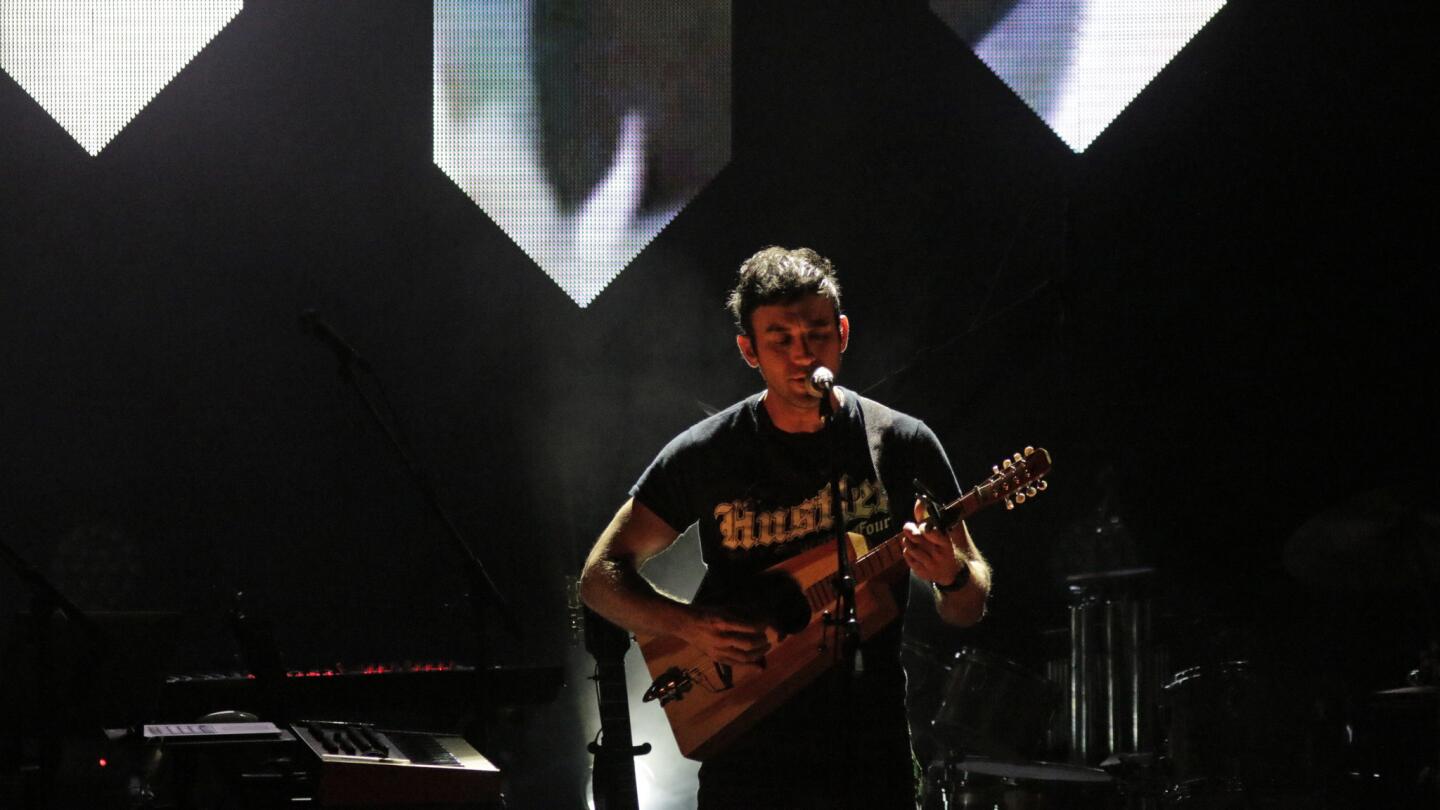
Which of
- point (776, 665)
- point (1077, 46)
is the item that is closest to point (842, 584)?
point (776, 665)

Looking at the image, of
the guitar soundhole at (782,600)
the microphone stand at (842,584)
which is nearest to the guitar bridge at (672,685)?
the guitar soundhole at (782,600)

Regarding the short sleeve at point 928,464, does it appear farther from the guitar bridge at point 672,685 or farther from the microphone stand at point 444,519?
the microphone stand at point 444,519

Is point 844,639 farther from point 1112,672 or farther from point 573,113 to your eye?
point 573,113

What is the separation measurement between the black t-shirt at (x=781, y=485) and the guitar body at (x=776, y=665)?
4 centimetres

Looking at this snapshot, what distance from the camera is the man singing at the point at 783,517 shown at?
2.69 m

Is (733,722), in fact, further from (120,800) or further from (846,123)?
(846,123)

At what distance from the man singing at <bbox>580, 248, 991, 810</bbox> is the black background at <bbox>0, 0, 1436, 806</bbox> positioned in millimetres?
3261

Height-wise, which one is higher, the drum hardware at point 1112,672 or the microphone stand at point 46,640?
the drum hardware at point 1112,672

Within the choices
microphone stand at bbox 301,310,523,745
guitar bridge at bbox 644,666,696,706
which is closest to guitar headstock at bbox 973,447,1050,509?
guitar bridge at bbox 644,666,696,706

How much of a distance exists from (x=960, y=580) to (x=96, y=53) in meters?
4.84

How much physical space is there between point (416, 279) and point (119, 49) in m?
1.59

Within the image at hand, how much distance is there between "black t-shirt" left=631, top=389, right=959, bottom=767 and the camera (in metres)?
2.85

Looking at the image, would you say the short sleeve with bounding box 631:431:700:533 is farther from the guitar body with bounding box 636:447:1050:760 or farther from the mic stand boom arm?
the mic stand boom arm

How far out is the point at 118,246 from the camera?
5852mm
